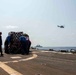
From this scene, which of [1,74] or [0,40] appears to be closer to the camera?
[1,74]

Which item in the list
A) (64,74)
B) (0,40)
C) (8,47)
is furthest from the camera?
(8,47)

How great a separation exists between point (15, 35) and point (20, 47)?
224 centimetres

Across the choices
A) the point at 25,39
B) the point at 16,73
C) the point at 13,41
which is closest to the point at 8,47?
the point at 13,41

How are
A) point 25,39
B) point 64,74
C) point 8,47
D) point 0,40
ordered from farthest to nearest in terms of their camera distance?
point 8,47
point 25,39
point 0,40
point 64,74

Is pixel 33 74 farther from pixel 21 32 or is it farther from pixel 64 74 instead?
pixel 21 32

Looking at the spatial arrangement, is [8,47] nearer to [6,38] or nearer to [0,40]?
[6,38]

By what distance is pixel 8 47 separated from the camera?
27.7 meters

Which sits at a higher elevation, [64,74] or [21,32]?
[21,32]

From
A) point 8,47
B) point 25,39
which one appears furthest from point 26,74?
point 8,47

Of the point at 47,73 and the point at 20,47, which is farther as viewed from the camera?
the point at 20,47

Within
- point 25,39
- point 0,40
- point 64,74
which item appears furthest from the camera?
point 25,39

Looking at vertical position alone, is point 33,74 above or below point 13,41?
below

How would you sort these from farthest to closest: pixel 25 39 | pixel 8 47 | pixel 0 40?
pixel 8 47, pixel 25 39, pixel 0 40

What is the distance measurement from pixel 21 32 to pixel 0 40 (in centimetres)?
599
